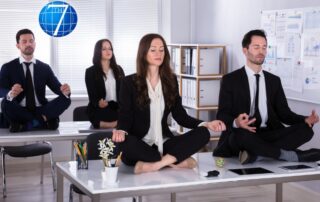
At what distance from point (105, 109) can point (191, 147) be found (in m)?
1.85

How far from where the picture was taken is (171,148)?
11.0ft

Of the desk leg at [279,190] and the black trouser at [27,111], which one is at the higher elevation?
the black trouser at [27,111]

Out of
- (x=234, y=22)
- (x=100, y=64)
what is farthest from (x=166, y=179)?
(x=234, y=22)

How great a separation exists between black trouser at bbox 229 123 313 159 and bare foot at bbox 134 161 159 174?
0.60 meters

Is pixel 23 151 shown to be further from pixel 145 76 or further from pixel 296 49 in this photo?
pixel 296 49

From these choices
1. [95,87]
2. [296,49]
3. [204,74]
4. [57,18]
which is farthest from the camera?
[204,74]

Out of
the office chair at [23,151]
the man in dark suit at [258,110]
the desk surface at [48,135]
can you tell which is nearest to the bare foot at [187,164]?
the man in dark suit at [258,110]

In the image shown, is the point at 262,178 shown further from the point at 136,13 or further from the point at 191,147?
the point at 136,13

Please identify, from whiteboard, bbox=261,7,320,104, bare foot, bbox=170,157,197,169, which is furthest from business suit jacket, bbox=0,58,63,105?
whiteboard, bbox=261,7,320,104

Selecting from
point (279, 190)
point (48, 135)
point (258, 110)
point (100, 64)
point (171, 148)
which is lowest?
point (279, 190)

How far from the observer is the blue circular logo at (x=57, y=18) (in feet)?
20.4

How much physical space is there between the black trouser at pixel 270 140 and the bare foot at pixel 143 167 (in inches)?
23.5

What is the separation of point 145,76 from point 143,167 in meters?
0.66

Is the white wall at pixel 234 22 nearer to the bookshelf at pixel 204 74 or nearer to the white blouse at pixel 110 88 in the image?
the bookshelf at pixel 204 74
